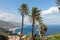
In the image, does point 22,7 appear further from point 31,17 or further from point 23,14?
point 31,17

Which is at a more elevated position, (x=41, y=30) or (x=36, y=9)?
(x=36, y=9)

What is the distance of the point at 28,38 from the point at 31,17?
550 centimetres

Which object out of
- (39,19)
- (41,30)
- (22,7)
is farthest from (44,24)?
(22,7)

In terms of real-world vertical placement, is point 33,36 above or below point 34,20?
below

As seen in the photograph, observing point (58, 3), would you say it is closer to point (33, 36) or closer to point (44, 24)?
point (33, 36)

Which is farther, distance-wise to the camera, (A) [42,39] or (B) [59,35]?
(A) [42,39]

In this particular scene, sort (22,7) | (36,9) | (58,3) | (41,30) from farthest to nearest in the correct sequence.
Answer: (22,7), (41,30), (36,9), (58,3)

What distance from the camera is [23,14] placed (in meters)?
55.1

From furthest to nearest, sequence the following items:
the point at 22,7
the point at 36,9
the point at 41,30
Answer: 1. the point at 22,7
2. the point at 41,30
3. the point at 36,9

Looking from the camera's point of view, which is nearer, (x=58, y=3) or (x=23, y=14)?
(x=58, y=3)

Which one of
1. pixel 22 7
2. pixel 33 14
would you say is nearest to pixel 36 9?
pixel 33 14

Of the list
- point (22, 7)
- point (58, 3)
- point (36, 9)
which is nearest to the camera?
point (58, 3)

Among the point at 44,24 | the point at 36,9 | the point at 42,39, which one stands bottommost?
the point at 42,39

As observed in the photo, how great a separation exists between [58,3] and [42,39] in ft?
68.8
